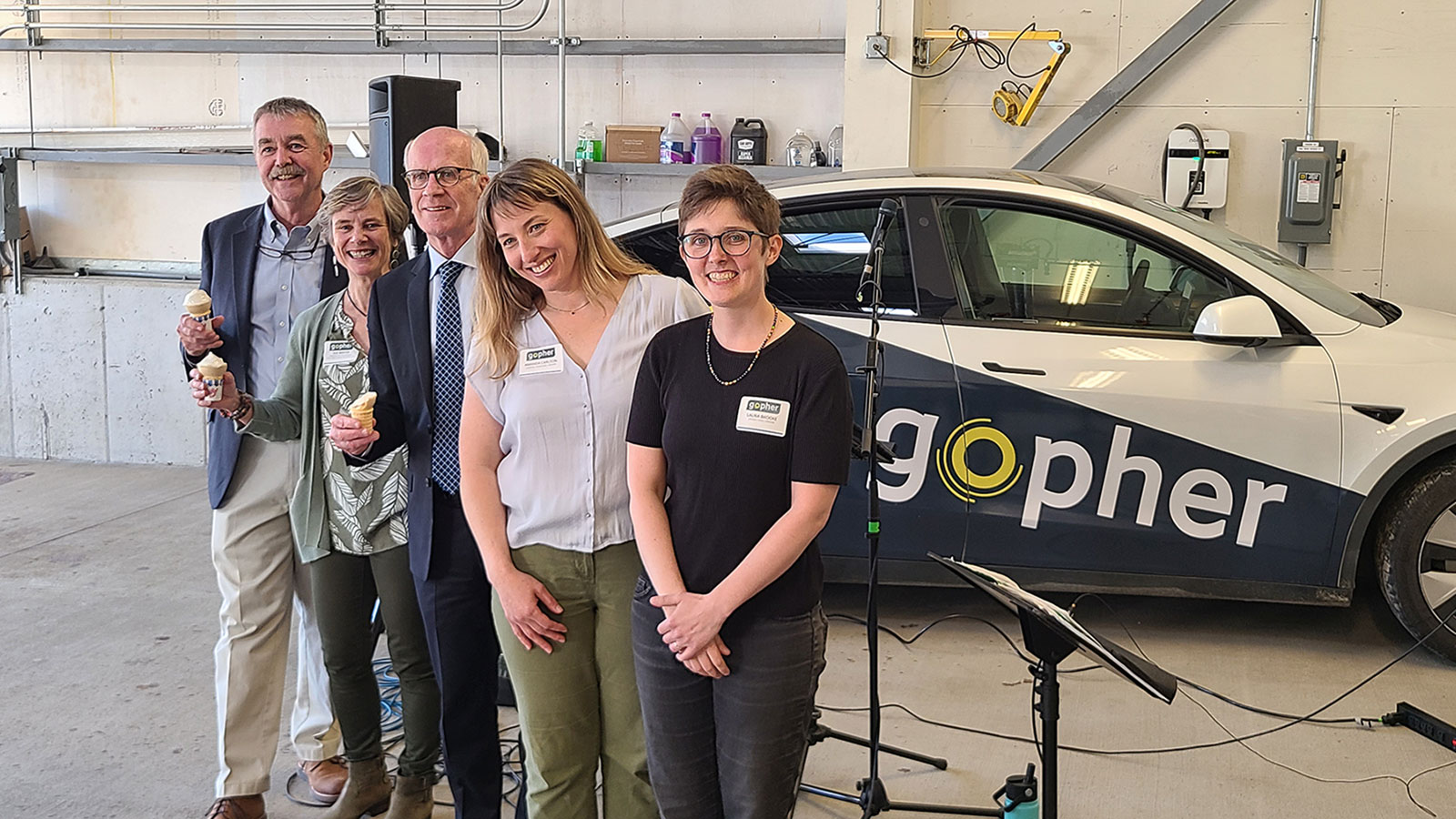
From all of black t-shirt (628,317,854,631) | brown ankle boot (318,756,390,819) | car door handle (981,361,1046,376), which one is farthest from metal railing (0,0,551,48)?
black t-shirt (628,317,854,631)

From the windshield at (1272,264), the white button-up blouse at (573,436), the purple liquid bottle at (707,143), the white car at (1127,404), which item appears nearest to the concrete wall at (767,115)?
the purple liquid bottle at (707,143)

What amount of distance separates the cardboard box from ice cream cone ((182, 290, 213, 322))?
4082 millimetres

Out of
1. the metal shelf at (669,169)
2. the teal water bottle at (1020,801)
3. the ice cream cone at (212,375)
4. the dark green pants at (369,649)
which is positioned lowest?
the teal water bottle at (1020,801)

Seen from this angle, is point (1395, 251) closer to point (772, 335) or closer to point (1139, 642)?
point (1139, 642)

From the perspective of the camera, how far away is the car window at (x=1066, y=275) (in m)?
4.18

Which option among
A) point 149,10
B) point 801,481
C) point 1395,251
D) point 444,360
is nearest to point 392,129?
point 444,360

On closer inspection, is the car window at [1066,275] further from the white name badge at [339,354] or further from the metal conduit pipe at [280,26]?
the metal conduit pipe at [280,26]

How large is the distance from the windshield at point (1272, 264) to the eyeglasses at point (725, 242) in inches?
102

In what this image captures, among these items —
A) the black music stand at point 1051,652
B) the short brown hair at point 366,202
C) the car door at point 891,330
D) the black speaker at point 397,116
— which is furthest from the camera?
the black speaker at point 397,116

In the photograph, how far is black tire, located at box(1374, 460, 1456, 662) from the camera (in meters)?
4.04

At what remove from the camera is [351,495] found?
9.38ft

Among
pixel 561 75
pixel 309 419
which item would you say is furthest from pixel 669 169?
pixel 309 419

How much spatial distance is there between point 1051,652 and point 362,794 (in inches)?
69.2

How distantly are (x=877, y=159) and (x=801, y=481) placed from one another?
451 centimetres
